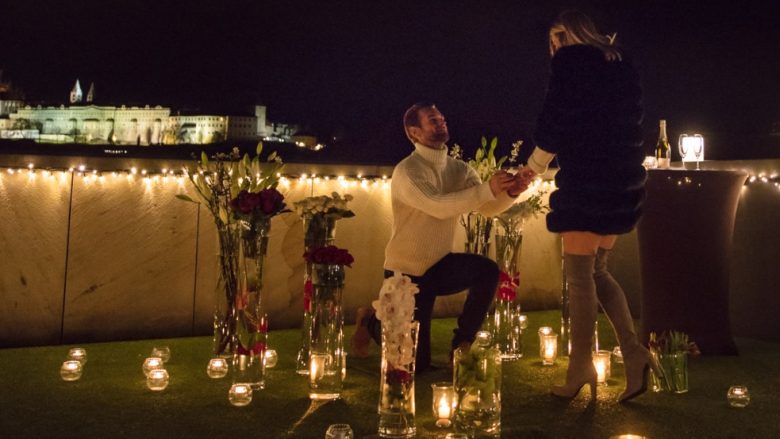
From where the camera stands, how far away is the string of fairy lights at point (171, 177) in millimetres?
4168

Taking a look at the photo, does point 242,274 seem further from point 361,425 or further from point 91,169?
point 91,169

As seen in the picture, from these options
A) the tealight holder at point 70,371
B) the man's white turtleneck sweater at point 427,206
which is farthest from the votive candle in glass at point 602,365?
the tealight holder at point 70,371

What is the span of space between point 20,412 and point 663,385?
257cm

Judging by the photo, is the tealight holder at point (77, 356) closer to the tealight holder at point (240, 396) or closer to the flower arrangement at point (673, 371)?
the tealight holder at point (240, 396)

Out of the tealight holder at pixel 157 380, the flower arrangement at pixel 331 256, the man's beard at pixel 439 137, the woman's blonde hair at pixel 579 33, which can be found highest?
the woman's blonde hair at pixel 579 33

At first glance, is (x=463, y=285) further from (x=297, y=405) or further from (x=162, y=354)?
(x=162, y=354)

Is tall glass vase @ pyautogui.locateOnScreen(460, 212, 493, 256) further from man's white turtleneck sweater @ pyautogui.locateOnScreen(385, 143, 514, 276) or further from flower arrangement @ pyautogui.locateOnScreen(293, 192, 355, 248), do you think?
flower arrangement @ pyautogui.locateOnScreen(293, 192, 355, 248)

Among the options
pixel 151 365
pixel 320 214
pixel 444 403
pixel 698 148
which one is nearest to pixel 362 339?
pixel 320 214

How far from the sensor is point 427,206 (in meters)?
3.36

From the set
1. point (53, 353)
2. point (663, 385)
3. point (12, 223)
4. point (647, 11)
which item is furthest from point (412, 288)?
point (647, 11)

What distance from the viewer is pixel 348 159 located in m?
5.22

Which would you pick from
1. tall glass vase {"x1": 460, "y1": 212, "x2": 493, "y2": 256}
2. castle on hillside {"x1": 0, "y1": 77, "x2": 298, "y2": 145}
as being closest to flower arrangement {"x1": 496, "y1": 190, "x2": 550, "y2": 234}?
tall glass vase {"x1": 460, "y1": 212, "x2": 493, "y2": 256}

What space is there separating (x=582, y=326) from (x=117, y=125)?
42572mm

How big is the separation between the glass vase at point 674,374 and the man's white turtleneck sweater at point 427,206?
98cm
